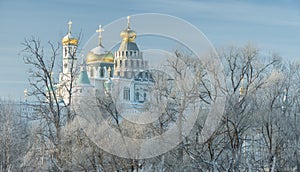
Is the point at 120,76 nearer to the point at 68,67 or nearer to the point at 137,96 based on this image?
the point at 137,96

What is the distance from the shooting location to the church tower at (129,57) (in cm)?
1481

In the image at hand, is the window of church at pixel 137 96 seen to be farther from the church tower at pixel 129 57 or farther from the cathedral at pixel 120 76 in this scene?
the church tower at pixel 129 57

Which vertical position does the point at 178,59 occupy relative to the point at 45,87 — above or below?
above

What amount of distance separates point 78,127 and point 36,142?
105 cm

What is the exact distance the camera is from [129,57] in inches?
735

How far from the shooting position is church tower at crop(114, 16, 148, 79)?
1481cm

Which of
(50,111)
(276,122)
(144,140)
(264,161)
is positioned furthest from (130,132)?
(276,122)

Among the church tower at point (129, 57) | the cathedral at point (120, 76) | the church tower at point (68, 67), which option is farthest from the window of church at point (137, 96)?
the church tower at point (68, 67)

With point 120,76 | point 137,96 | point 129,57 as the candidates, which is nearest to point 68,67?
point 137,96

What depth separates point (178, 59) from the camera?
520 inches

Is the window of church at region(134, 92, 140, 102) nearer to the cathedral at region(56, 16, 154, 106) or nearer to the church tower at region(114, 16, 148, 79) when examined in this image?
the cathedral at region(56, 16, 154, 106)

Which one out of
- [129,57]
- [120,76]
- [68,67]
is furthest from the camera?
[120,76]

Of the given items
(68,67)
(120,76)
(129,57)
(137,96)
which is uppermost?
(129,57)

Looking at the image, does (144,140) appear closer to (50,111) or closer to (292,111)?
(50,111)
